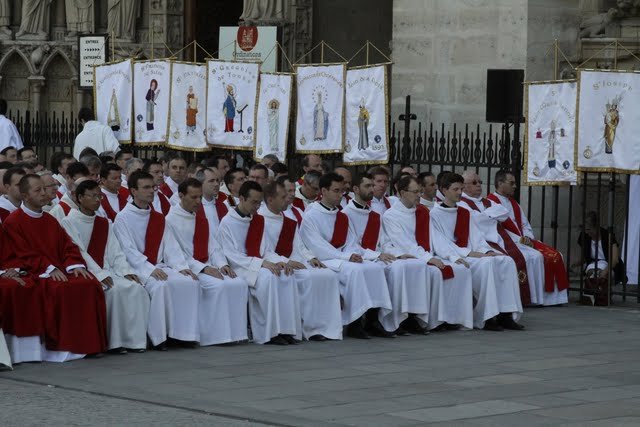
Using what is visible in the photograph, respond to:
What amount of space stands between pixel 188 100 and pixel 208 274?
583 centimetres

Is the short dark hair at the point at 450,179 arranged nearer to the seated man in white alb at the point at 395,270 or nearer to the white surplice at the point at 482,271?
the white surplice at the point at 482,271

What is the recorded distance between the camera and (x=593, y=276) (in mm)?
16359

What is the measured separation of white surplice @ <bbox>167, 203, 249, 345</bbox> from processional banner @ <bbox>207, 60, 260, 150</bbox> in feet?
16.2

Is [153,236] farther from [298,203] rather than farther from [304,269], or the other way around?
[298,203]

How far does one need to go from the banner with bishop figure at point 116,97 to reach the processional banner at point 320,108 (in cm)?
246

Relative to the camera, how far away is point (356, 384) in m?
11.0

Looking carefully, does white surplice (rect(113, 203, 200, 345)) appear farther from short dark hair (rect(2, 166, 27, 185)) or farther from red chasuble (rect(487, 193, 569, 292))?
red chasuble (rect(487, 193, 569, 292))

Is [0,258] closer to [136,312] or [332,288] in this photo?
[136,312]

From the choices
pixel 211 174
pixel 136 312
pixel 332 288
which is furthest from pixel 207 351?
pixel 211 174

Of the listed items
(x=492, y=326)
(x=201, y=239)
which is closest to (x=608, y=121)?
(x=492, y=326)

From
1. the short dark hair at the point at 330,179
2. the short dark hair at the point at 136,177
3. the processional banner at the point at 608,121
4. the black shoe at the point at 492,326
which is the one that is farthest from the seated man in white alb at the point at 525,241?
the short dark hair at the point at 136,177

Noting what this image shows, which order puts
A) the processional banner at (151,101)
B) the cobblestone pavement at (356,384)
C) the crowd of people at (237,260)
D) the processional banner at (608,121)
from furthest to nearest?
1. the processional banner at (151,101)
2. the processional banner at (608,121)
3. the crowd of people at (237,260)
4. the cobblestone pavement at (356,384)

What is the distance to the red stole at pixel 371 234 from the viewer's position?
47.1 ft

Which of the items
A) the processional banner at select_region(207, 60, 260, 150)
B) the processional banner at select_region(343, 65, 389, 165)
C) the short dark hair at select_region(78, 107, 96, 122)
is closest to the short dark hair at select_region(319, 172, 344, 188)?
the processional banner at select_region(343, 65, 389, 165)
